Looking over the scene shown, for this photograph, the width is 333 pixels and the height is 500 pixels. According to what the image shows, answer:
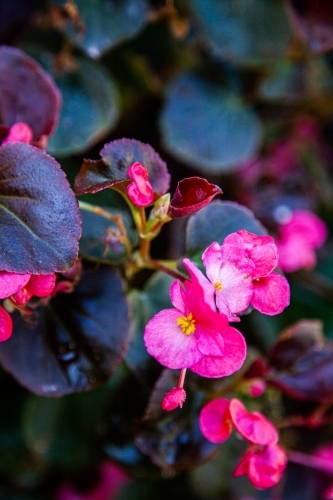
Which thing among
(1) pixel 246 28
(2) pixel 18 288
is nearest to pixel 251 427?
(2) pixel 18 288

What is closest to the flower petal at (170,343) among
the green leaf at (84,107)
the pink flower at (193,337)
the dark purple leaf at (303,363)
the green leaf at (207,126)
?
the pink flower at (193,337)

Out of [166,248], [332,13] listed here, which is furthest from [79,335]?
[332,13]

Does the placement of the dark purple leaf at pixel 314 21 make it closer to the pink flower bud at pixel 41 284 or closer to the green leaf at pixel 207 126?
the green leaf at pixel 207 126

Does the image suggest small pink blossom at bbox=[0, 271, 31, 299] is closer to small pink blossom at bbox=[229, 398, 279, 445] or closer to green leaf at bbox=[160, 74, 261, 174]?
small pink blossom at bbox=[229, 398, 279, 445]

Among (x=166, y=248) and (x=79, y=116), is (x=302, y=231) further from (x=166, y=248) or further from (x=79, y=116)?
(x=79, y=116)

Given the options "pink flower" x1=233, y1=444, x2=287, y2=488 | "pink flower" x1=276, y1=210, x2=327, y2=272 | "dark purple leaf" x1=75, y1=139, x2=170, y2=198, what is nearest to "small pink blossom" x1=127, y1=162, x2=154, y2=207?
"dark purple leaf" x1=75, y1=139, x2=170, y2=198
